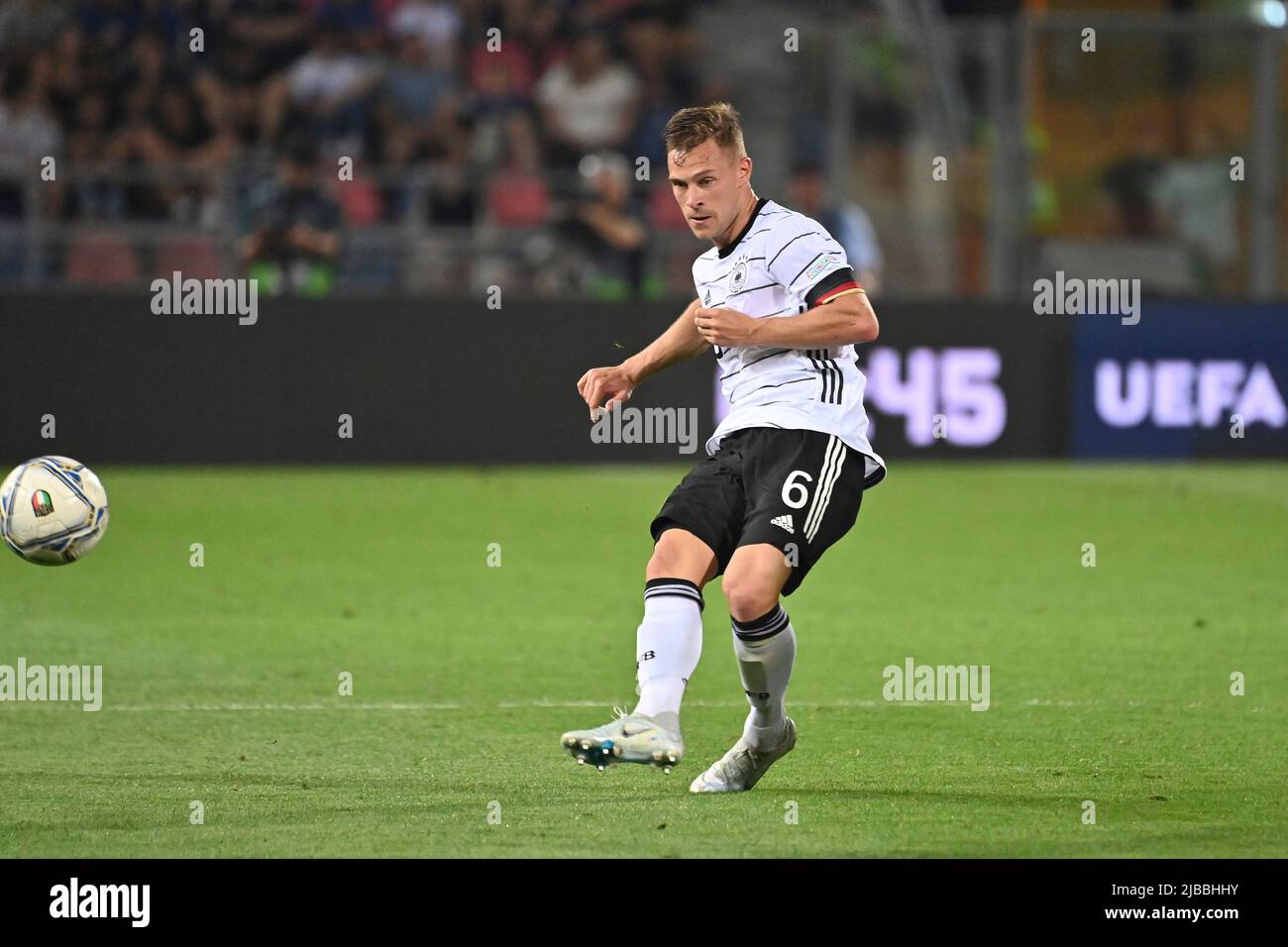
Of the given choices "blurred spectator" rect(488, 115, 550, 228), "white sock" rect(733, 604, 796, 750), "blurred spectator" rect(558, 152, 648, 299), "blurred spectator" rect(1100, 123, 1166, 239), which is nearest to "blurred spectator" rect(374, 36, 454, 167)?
"blurred spectator" rect(488, 115, 550, 228)

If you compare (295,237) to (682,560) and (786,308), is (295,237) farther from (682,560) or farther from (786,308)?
(682,560)

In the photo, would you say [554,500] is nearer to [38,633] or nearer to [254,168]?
[254,168]

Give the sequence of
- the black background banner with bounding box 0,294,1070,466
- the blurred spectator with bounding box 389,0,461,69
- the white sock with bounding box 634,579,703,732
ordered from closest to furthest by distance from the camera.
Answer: the white sock with bounding box 634,579,703,732
the black background banner with bounding box 0,294,1070,466
the blurred spectator with bounding box 389,0,461,69

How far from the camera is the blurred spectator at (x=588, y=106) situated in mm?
18578

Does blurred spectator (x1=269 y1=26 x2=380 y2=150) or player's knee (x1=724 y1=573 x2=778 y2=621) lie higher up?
blurred spectator (x1=269 y1=26 x2=380 y2=150)

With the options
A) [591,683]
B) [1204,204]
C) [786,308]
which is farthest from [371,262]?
[786,308]

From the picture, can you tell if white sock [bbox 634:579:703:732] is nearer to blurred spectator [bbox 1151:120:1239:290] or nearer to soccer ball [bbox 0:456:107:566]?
soccer ball [bbox 0:456:107:566]

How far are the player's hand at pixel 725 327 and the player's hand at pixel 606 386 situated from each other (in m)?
0.50

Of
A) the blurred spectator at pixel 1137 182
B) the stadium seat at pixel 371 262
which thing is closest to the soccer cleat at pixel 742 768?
the stadium seat at pixel 371 262

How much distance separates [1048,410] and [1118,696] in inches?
362

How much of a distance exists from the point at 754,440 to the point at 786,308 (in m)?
0.40

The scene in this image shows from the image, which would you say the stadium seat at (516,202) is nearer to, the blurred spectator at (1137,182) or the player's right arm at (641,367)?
the blurred spectator at (1137,182)

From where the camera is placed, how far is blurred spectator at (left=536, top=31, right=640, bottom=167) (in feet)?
61.0

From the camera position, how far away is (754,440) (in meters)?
6.05
